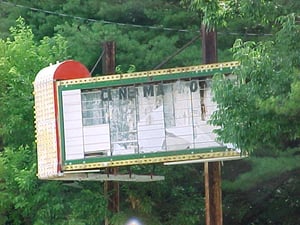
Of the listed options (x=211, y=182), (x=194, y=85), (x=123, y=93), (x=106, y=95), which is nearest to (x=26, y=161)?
(x=106, y=95)

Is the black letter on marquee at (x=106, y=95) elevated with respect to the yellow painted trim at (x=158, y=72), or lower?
lower

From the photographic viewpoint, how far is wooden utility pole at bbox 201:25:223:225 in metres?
18.5

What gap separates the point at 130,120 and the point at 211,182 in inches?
81.2

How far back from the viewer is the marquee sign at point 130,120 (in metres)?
18.0

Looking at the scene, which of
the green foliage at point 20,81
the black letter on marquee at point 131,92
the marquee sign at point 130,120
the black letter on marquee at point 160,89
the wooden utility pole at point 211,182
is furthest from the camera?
the green foliage at point 20,81

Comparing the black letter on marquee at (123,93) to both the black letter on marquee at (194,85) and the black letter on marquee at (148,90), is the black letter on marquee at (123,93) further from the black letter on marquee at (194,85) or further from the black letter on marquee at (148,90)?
the black letter on marquee at (194,85)

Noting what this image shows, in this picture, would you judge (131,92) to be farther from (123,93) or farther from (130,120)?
(130,120)

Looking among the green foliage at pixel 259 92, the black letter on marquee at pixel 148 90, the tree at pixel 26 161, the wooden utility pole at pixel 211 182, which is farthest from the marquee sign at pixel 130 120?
the green foliage at pixel 259 92

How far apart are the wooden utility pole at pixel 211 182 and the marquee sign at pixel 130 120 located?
946 mm

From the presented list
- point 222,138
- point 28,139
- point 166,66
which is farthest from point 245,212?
point 222,138

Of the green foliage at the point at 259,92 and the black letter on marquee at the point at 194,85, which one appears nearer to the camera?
the green foliage at the point at 259,92

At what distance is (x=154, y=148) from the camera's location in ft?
59.7

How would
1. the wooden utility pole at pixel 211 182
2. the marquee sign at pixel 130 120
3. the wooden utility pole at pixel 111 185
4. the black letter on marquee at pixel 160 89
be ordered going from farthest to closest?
the wooden utility pole at pixel 111 185
the wooden utility pole at pixel 211 182
the black letter on marquee at pixel 160 89
the marquee sign at pixel 130 120

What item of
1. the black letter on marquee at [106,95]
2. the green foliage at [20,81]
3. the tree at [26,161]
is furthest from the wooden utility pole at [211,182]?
the green foliage at [20,81]
